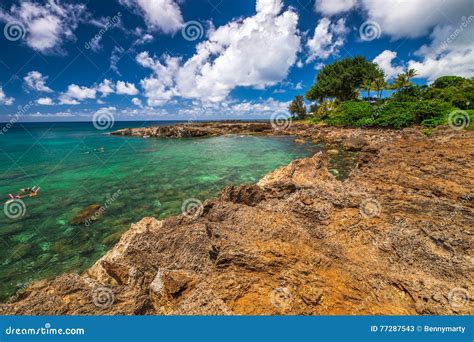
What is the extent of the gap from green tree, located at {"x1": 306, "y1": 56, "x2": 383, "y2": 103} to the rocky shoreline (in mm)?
81164

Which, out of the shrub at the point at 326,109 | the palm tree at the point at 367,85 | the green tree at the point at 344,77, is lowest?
the shrub at the point at 326,109

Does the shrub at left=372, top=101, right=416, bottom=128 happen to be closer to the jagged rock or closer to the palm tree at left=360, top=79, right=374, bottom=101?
the jagged rock

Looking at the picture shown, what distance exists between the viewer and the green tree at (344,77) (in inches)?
2985

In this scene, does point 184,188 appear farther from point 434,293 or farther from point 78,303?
point 434,293

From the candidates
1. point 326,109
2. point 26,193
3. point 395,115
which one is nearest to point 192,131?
point 326,109

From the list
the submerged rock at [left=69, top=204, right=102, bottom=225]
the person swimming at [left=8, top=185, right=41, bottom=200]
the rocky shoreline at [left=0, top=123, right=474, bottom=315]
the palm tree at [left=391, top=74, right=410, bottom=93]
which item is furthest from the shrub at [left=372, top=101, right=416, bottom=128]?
the person swimming at [left=8, top=185, right=41, bottom=200]

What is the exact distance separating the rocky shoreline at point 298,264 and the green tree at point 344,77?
266 feet

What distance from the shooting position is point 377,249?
17.9 feet

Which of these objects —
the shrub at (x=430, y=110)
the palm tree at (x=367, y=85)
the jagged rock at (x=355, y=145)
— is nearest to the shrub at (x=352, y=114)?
the shrub at (x=430, y=110)

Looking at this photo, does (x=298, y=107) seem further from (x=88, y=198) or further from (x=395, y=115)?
(x=88, y=198)

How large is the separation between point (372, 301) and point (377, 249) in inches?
65.9

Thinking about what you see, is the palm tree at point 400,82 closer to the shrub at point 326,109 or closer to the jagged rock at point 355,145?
the shrub at point 326,109

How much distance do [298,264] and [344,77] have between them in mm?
86729

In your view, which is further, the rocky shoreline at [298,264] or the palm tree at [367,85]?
the palm tree at [367,85]
